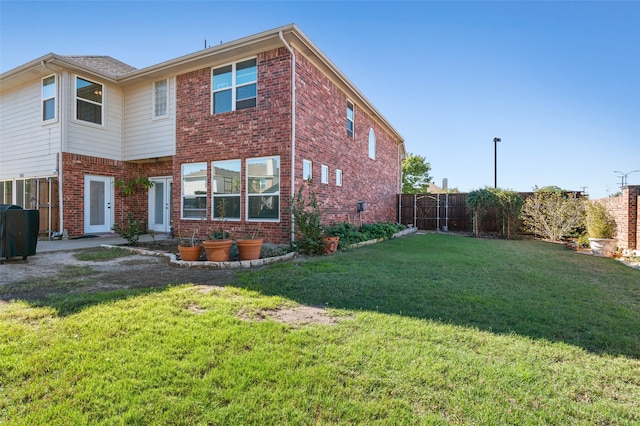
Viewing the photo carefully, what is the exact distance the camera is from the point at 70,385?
6.98ft

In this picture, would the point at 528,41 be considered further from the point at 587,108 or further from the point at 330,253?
the point at 330,253

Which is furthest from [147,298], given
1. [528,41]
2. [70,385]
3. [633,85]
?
[633,85]

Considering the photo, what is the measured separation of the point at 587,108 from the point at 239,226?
14280 millimetres

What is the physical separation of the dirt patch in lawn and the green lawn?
0.58m

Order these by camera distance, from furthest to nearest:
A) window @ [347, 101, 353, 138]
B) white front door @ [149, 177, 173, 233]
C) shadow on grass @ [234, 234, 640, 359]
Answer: window @ [347, 101, 353, 138] → white front door @ [149, 177, 173, 233] → shadow on grass @ [234, 234, 640, 359]

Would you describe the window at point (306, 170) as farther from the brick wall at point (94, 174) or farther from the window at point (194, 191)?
the brick wall at point (94, 174)

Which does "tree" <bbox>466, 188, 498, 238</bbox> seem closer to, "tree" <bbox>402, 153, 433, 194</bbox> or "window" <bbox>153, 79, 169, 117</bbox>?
Result: "window" <bbox>153, 79, 169, 117</bbox>

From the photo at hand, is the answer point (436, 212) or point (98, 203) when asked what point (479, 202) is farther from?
point (98, 203)

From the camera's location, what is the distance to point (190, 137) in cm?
1020

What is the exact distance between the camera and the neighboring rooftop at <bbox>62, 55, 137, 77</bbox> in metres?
11.8

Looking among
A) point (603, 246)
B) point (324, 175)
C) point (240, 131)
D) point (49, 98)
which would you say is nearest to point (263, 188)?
point (240, 131)

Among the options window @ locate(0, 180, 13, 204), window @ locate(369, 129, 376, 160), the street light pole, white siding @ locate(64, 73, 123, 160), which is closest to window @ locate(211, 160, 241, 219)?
white siding @ locate(64, 73, 123, 160)

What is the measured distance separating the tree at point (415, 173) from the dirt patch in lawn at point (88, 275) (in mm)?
38435

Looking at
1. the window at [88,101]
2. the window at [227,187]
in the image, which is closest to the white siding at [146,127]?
the window at [88,101]
